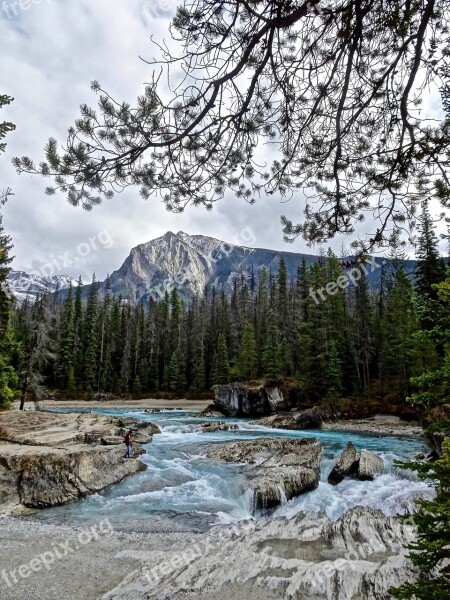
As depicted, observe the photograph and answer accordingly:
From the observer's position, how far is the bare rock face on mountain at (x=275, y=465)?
11.3 m

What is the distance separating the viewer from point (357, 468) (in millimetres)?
13781

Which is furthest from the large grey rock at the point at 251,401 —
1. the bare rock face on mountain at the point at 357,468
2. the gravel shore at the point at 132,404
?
the bare rock face on mountain at the point at 357,468

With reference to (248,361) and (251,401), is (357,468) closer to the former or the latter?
(251,401)

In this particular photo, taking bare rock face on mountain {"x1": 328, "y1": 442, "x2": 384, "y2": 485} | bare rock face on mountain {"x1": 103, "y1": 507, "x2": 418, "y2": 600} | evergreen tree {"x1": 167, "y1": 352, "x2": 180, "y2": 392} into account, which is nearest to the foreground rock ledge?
bare rock face on mountain {"x1": 103, "y1": 507, "x2": 418, "y2": 600}

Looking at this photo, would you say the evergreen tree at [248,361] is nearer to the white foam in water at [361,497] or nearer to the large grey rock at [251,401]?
the large grey rock at [251,401]

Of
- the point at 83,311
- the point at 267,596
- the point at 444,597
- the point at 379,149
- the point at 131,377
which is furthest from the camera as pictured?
the point at 83,311

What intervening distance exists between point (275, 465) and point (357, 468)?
301cm

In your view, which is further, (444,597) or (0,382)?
(0,382)

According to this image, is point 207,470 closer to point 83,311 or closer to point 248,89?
point 248,89

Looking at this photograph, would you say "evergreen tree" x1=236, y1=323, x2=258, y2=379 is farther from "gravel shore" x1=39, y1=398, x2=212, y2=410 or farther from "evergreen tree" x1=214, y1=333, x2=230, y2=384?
"gravel shore" x1=39, y1=398, x2=212, y2=410

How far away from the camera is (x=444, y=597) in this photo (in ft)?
9.11

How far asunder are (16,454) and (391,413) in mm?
29991

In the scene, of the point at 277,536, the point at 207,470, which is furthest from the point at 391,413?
the point at 277,536

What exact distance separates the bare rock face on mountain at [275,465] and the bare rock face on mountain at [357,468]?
660 millimetres
